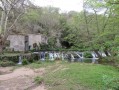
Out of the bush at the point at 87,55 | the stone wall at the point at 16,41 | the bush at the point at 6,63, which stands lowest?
the bush at the point at 6,63

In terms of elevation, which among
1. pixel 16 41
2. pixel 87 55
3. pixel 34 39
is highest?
pixel 34 39

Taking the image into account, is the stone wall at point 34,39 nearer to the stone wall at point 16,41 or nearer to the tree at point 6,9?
the stone wall at point 16,41

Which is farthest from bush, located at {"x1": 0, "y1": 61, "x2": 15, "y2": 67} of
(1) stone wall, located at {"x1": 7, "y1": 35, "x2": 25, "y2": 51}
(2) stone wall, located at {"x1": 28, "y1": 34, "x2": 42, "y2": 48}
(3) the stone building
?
(2) stone wall, located at {"x1": 28, "y1": 34, "x2": 42, "y2": 48}

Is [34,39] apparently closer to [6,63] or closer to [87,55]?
[87,55]

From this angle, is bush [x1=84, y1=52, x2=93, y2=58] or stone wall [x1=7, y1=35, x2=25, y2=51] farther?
stone wall [x1=7, y1=35, x2=25, y2=51]

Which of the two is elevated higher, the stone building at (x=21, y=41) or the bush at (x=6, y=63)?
the stone building at (x=21, y=41)

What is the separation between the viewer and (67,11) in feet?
145

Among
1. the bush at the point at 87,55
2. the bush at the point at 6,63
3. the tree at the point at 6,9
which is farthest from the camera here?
the bush at the point at 87,55

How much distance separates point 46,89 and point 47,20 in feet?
91.9

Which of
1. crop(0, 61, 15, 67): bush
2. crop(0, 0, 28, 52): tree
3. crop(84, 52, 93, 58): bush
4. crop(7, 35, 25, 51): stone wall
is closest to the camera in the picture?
crop(0, 0, 28, 52): tree

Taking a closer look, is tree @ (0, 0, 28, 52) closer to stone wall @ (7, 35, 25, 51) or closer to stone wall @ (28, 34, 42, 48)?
stone wall @ (7, 35, 25, 51)

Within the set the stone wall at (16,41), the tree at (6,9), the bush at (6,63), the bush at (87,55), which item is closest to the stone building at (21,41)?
the stone wall at (16,41)

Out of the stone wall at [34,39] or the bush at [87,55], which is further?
the stone wall at [34,39]

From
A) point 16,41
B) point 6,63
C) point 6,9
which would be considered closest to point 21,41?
point 16,41
